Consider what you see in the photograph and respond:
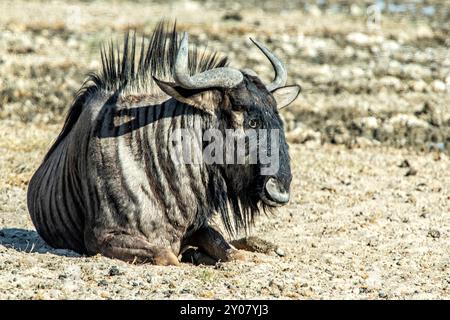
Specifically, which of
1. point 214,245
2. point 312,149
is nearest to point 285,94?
point 214,245

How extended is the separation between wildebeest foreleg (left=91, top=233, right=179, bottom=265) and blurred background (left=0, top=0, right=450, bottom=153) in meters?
5.82

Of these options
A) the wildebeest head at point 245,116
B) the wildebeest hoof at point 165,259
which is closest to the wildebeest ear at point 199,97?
the wildebeest head at point 245,116

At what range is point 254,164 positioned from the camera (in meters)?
6.37

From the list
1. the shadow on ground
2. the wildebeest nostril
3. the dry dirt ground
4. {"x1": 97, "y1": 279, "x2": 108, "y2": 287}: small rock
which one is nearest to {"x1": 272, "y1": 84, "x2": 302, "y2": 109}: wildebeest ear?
the wildebeest nostril

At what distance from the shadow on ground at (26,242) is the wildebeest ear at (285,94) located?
1647 mm

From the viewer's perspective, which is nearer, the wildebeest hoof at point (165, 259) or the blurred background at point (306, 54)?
the wildebeest hoof at point (165, 259)

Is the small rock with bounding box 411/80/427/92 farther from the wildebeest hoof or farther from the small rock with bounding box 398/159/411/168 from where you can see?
the wildebeest hoof

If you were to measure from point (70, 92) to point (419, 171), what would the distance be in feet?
17.3

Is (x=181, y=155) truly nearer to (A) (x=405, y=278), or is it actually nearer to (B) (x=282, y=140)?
(B) (x=282, y=140)

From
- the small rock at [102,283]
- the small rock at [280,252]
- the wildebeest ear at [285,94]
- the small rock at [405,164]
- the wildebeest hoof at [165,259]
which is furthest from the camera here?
the small rock at [405,164]

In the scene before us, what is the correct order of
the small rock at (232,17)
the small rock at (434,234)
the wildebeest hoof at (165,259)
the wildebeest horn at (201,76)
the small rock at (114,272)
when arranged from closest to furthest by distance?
the small rock at (114,272) → the wildebeest horn at (201,76) → the wildebeest hoof at (165,259) → the small rock at (434,234) → the small rock at (232,17)

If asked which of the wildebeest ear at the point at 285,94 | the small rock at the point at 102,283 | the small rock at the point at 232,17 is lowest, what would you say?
the small rock at the point at 232,17

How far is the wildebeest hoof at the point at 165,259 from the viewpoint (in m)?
6.37

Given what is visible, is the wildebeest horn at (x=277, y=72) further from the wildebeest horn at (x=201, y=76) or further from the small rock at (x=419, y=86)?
the small rock at (x=419, y=86)
